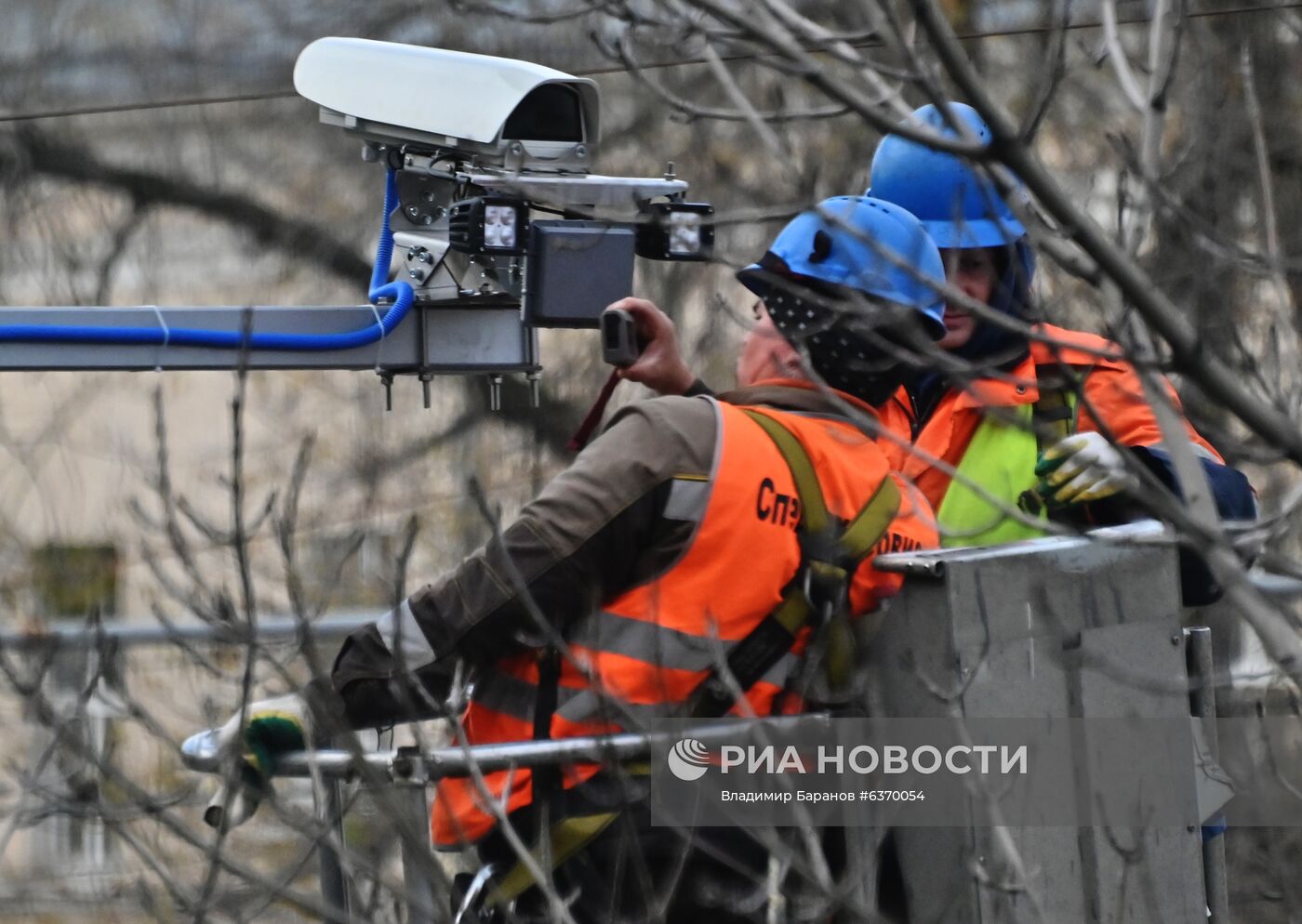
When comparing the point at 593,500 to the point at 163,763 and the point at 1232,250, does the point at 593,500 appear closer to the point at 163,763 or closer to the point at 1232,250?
the point at 1232,250

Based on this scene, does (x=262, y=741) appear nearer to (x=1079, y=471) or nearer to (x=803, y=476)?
(x=803, y=476)

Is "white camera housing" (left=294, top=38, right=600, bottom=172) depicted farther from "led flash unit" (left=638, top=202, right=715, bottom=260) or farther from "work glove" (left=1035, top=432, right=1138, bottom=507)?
"work glove" (left=1035, top=432, right=1138, bottom=507)

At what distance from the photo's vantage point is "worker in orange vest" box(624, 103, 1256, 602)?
3188mm

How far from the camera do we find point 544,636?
275 cm

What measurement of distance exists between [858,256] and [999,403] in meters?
0.33

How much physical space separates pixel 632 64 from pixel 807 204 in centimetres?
47

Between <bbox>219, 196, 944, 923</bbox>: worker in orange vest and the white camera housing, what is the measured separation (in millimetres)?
649

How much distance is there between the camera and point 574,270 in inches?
127

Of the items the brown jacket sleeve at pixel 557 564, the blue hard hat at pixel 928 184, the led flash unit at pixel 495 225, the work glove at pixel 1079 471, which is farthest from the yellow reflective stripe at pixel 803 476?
the blue hard hat at pixel 928 184

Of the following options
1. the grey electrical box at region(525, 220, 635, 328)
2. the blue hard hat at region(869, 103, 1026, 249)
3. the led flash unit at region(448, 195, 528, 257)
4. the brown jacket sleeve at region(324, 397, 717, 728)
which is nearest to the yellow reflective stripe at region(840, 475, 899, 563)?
the brown jacket sleeve at region(324, 397, 717, 728)

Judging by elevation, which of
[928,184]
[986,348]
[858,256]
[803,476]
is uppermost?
[928,184]

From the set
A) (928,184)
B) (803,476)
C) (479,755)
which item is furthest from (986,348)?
(479,755)

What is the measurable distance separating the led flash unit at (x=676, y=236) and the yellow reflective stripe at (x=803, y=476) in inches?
13.3

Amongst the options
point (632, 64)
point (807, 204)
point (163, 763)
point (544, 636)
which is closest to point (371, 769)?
point (544, 636)
